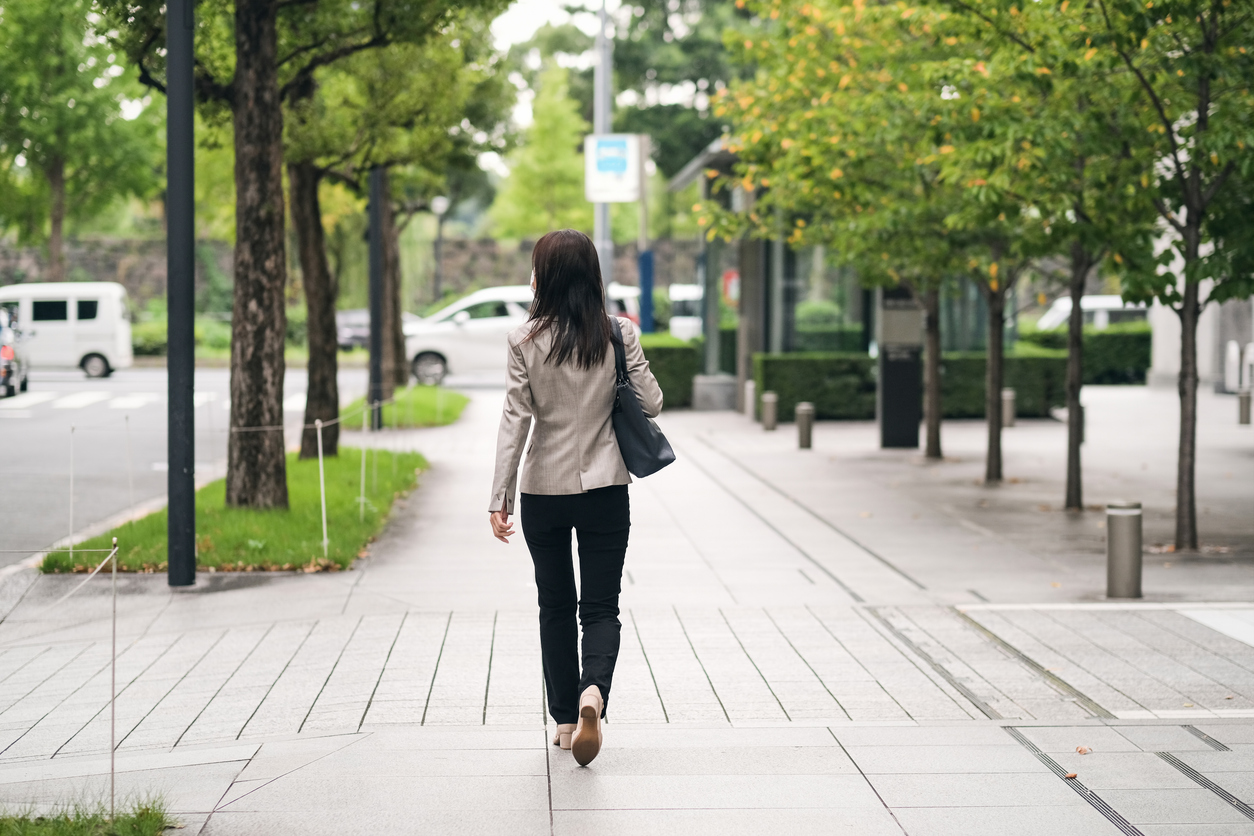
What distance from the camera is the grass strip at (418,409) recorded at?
2140cm

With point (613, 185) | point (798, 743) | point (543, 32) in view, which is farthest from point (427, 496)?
point (543, 32)

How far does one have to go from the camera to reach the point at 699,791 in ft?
15.2

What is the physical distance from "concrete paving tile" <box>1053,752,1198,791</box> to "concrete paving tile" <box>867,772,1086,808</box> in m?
0.14

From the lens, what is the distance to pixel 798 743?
17.2ft

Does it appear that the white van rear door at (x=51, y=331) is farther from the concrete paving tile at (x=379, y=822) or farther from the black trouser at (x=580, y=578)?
the concrete paving tile at (x=379, y=822)

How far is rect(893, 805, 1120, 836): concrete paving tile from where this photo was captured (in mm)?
4273

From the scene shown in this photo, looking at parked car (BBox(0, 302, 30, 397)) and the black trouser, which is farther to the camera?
parked car (BBox(0, 302, 30, 397))

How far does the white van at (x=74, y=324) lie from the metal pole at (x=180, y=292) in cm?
1525

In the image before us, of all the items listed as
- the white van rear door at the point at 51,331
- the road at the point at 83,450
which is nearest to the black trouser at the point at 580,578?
the road at the point at 83,450

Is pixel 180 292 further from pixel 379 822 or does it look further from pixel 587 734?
pixel 379 822

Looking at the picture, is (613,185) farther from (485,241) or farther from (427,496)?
→ (485,241)

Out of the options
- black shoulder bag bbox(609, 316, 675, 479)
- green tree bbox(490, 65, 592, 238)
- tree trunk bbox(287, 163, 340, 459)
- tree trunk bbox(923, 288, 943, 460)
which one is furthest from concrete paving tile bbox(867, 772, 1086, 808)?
green tree bbox(490, 65, 592, 238)

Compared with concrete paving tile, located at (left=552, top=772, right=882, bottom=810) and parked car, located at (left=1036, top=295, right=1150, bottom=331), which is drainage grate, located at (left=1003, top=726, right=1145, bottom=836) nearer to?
concrete paving tile, located at (left=552, top=772, right=882, bottom=810)

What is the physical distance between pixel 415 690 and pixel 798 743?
1773mm
